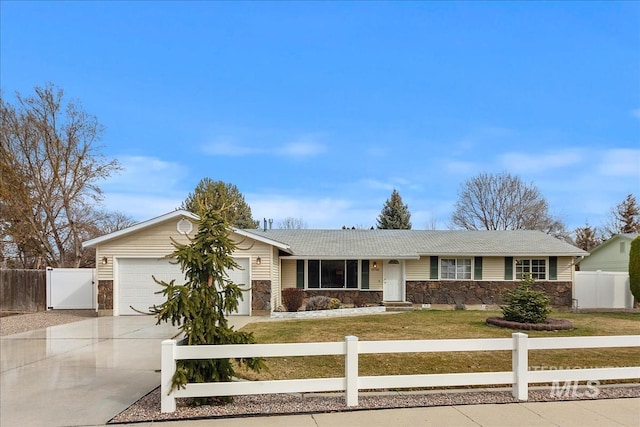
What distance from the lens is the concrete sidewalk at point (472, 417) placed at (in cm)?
474

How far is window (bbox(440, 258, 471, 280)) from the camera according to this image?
63.7 ft

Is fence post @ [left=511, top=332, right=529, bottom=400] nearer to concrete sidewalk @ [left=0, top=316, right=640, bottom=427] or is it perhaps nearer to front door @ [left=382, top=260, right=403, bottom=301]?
concrete sidewalk @ [left=0, top=316, right=640, bottom=427]

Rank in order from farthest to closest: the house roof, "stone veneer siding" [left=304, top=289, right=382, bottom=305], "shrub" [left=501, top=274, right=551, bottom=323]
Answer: "stone veneer siding" [left=304, top=289, right=382, bottom=305], the house roof, "shrub" [left=501, top=274, right=551, bottom=323]

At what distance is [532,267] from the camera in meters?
19.4

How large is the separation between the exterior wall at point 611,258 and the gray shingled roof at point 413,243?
19.3 feet

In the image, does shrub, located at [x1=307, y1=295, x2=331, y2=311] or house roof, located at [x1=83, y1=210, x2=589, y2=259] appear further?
house roof, located at [x1=83, y1=210, x2=589, y2=259]

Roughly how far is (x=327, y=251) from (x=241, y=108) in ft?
23.4

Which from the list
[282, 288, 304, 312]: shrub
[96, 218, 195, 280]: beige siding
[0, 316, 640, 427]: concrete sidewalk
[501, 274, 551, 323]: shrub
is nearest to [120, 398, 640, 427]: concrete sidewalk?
[0, 316, 640, 427]: concrete sidewalk

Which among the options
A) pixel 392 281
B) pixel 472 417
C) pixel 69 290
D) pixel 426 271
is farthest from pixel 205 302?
pixel 69 290

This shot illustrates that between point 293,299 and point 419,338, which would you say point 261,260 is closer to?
point 293,299

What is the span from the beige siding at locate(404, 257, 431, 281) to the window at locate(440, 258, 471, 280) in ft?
2.19

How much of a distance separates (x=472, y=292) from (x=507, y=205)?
20684 mm

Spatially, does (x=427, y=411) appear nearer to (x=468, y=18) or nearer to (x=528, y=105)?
(x=468, y=18)

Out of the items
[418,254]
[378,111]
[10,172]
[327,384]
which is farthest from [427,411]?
[10,172]
